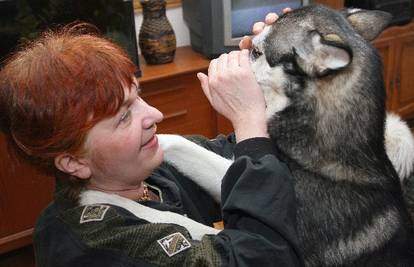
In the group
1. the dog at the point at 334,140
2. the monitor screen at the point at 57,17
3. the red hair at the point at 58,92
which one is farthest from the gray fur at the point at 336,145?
the monitor screen at the point at 57,17

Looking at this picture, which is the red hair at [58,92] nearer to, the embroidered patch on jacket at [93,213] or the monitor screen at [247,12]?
the embroidered patch on jacket at [93,213]

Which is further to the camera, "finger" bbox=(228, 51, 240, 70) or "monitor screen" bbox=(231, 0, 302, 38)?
"monitor screen" bbox=(231, 0, 302, 38)

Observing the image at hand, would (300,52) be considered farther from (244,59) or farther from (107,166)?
(107,166)

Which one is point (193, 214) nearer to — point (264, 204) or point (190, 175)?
point (190, 175)

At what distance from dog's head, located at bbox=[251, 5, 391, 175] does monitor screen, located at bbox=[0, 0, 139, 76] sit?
1250 mm

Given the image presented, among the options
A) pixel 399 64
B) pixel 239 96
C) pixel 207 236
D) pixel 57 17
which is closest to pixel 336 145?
pixel 239 96

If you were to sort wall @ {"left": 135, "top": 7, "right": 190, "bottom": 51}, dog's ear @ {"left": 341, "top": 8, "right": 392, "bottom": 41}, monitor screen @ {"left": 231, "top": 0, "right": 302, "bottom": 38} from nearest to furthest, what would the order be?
dog's ear @ {"left": 341, "top": 8, "right": 392, "bottom": 41} < monitor screen @ {"left": 231, "top": 0, "right": 302, "bottom": 38} < wall @ {"left": 135, "top": 7, "right": 190, "bottom": 51}

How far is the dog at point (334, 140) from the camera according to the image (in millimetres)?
1022

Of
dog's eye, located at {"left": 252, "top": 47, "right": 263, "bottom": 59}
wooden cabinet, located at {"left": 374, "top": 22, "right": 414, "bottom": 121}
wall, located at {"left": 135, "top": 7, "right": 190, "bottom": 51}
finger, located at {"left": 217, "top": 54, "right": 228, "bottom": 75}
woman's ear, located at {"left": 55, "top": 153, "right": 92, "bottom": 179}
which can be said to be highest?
dog's eye, located at {"left": 252, "top": 47, "right": 263, "bottom": 59}

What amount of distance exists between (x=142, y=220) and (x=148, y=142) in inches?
6.8

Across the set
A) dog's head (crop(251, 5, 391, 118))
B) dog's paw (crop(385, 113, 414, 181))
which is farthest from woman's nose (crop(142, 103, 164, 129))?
dog's paw (crop(385, 113, 414, 181))

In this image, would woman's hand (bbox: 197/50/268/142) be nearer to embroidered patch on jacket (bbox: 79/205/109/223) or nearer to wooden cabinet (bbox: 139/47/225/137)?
embroidered patch on jacket (bbox: 79/205/109/223)

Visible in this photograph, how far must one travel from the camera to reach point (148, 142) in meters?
0.98

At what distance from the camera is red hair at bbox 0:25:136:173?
0.85 m
